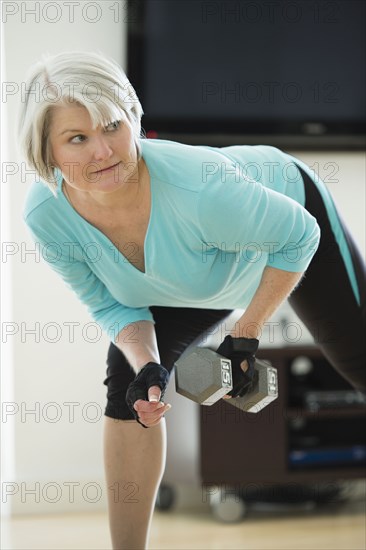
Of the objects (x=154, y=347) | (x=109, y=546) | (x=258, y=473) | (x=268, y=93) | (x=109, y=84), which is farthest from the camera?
(x=268, y=93)

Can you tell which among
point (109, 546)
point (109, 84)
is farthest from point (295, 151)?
point (109, 84)

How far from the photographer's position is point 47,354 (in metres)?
2.52

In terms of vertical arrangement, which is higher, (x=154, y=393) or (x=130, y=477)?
(x=154, y=393)

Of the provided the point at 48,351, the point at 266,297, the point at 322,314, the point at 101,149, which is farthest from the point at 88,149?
the point at 48,351

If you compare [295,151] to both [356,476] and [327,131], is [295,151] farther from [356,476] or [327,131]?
[356,476]

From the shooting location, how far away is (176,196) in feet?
4.46

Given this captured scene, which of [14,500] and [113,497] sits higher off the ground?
[113,497]

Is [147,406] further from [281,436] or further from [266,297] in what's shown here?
[281,436]

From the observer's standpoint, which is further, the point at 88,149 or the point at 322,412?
the point at 322,412

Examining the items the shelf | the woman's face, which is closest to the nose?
the woman's face

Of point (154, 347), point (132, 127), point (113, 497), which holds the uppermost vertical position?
point (132, 127)

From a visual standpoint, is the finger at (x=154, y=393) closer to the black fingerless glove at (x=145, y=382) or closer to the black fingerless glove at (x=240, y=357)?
the black fingerless glove at (x=145, y=382)

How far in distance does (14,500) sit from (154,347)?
1.13 meters

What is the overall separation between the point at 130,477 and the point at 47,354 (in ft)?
3.33
